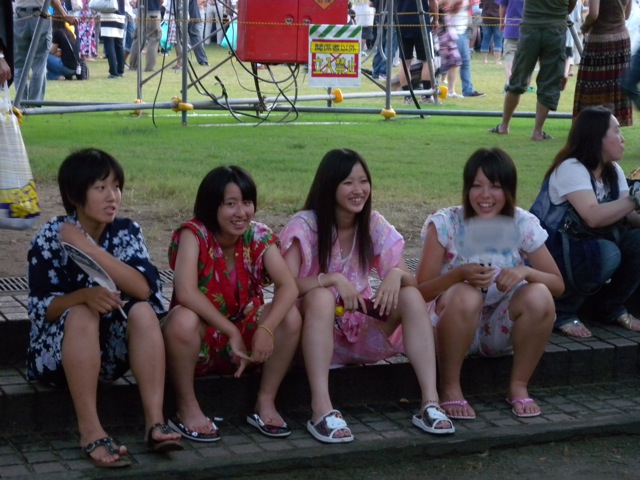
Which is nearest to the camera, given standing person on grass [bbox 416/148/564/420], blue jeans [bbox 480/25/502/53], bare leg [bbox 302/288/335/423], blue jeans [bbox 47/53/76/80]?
bare leg [bbox 302/288/335/423]

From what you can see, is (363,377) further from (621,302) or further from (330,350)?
(621,302)

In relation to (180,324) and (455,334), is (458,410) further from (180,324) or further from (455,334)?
(180,324)

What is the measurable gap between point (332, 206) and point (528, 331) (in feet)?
2.92

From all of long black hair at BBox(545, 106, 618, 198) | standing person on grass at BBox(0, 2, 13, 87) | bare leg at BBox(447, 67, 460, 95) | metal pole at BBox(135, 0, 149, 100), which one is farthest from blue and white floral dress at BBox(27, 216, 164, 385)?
bare leg at BBox(447, 67, 460, 95)

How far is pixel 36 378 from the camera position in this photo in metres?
3.83

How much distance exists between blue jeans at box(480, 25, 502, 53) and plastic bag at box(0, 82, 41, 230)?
20316 mm

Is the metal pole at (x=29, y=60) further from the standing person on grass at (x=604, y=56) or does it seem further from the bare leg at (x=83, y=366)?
the bare leg at (x=83, y=366)

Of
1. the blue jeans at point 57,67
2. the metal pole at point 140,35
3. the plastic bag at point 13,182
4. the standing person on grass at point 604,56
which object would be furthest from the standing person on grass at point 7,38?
the blue jeans at point 57,67

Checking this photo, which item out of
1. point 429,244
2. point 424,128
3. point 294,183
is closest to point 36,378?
point 429,244

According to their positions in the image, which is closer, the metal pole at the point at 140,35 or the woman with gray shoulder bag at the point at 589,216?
the woman with gray shoulder bag at the point at 589,216

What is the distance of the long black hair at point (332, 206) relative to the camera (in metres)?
4.25

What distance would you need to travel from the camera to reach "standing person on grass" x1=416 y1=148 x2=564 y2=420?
420 centimetres

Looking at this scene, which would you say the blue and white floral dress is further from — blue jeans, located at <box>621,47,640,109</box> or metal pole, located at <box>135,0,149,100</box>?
metal pole, located at <box>135,0,149,100</box>

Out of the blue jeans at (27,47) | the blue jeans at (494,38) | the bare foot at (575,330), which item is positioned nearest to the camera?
the bare foot at (575,330)
